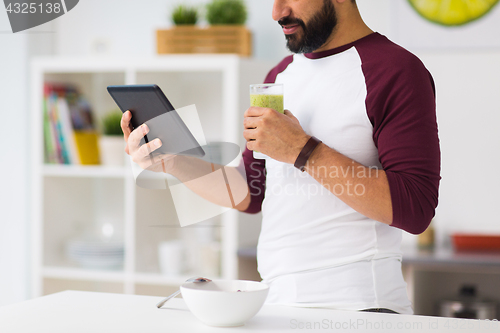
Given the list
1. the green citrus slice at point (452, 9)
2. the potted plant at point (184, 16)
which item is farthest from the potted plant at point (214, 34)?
the green citrus slice at point (452, 9)

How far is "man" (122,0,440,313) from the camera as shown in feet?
3.81

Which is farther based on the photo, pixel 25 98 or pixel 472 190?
pixel 25 98

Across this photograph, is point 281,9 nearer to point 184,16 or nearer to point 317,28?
point 317,28

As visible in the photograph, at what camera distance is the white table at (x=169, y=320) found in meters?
0.95

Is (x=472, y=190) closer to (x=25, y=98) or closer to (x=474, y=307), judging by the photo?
(x=474, y=307)

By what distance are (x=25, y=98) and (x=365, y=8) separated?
5.52 ft

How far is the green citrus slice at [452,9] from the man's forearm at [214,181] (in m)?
1.39

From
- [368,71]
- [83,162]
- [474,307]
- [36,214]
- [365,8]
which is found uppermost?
[365,8]

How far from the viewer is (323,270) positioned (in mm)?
1246

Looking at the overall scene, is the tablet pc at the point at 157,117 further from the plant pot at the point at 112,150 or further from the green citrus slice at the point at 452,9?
the green citrus slice at the point at 452,9

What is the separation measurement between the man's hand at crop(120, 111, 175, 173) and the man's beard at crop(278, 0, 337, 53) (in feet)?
1.37

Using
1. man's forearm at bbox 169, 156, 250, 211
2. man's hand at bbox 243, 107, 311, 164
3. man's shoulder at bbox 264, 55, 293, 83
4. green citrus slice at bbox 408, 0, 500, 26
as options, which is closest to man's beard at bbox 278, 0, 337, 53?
man's shoulder at bbox 264, 55, 293, 83

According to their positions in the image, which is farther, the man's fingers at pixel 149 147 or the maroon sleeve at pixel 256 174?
the maroon sleeve at pixel 256 174

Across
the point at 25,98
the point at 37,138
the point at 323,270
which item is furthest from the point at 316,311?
the point at 25,98
